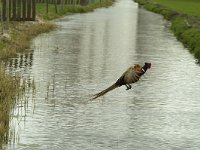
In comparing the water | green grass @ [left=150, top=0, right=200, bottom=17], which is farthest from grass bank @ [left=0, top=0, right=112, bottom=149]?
green grass @ [left=150, top=0, right=200, bottom=17]

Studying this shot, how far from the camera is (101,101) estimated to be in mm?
27547

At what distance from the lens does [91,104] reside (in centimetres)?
2683

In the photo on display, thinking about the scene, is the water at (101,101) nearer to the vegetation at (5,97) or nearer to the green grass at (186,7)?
the vegetation at (5,97)

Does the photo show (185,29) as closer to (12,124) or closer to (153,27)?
(153,27)

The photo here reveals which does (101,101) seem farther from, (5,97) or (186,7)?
(186,7)

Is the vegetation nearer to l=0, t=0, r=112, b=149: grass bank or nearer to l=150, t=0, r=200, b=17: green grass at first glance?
l=0, t=0, r=112, b=149: grass bank

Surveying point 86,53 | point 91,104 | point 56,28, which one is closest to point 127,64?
point 86,53

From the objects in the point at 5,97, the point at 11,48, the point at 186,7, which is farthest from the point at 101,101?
the point at 186,7

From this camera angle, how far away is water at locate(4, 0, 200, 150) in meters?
21.2

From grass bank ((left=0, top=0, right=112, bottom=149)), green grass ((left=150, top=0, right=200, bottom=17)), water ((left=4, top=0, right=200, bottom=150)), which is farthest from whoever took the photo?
green grass ((left=150, top=0, right=200, bottom=17))

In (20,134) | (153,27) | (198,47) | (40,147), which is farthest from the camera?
(153,27)

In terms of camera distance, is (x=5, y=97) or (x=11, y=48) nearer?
(x=5, y=97)

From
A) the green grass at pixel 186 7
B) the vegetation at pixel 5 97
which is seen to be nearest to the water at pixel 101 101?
the vegetation at pixel 5 97

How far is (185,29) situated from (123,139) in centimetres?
4247
